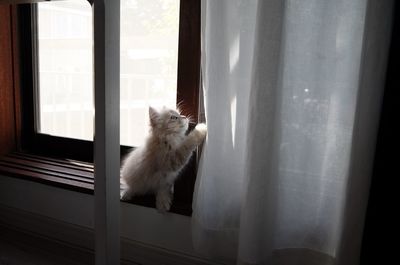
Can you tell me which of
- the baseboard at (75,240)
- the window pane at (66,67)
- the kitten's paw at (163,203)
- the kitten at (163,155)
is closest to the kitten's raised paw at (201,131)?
the kitten at (163,155)

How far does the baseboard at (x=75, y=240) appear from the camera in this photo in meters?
1.18

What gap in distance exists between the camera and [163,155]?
1.05m

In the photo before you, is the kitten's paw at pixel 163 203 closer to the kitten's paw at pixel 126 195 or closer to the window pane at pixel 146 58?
the kitten's paw at pixel 126 195

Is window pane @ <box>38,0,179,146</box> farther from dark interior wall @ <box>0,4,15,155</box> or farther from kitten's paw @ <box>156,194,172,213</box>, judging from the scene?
kitten's paw @ <box>156,194,172,213</box>

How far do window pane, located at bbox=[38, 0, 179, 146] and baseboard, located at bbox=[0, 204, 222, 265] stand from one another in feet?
1.31

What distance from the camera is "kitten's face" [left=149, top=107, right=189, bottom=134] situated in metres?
1.03

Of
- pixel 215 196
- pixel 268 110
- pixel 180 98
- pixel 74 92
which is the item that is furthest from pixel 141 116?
pixel 268 110

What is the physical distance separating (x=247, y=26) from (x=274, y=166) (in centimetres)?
38

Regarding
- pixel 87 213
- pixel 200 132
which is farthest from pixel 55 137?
pixel 200 132

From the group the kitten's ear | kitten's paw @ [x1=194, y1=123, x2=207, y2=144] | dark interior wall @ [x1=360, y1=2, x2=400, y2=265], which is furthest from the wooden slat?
dark interior wall @ [x1=360, y1=2, x2=400, y2=265]

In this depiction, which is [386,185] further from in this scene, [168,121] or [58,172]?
[58,172]

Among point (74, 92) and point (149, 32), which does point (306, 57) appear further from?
point (74, 92)

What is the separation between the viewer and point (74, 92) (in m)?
1.48

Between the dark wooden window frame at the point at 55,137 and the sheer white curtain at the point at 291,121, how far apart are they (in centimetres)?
18
